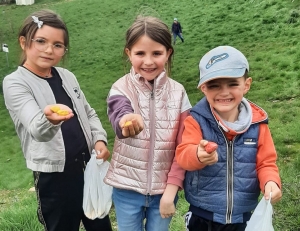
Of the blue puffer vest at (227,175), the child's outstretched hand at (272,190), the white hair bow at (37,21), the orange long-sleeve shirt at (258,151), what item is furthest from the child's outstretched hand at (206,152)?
the white hair bow at (37,21)

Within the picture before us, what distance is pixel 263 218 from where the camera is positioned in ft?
5.93

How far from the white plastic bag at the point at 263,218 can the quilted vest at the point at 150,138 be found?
1.55 ft

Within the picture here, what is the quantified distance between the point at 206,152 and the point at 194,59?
10700 millimetres

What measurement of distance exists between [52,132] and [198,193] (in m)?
0.74

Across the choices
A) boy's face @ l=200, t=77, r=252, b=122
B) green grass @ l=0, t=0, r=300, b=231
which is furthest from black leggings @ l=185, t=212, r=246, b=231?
green grass @ l=0, t=0, r=300, b=231

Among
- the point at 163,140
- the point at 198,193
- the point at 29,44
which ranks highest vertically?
the point at 29,44

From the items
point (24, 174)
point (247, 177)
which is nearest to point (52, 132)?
point (247, 177)

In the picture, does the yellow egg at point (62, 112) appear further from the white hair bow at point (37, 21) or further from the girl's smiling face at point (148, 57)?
the white hair bow at point (37, 21)

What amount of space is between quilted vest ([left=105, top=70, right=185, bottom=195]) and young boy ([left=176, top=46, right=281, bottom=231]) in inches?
5.1

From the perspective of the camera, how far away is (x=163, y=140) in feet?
6.72

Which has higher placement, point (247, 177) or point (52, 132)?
point (52, 132)

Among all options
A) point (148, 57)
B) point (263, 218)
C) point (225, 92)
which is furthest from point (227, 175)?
point (148, 57)

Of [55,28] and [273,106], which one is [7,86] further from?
[273,106]

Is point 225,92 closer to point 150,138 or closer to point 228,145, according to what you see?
point 228,145
